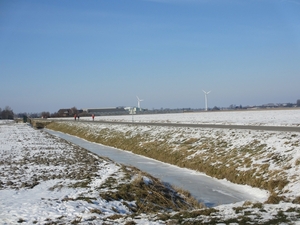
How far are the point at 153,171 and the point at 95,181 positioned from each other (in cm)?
720

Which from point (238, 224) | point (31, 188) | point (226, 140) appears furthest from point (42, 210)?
point (226, 140)

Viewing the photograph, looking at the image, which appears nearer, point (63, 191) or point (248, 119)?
point (63, 191)

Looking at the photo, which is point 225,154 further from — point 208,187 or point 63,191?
point 63,191

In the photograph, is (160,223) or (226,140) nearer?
(160,223)

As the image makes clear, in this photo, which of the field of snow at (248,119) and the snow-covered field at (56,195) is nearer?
the snow-covered field at (56,195)

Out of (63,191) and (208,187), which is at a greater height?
(63,191)

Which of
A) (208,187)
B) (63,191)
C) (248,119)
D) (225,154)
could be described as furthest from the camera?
(248,119)

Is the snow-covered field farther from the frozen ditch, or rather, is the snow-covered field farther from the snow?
the frozen ditch

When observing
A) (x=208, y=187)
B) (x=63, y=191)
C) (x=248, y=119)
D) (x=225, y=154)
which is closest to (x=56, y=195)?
(x=63, y=191)

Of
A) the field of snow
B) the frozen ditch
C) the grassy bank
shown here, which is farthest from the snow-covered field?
the field of snow

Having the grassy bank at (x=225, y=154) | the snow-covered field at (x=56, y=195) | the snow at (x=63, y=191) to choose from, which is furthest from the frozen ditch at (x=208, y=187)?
the snow-covered field at (x=56, y=195)

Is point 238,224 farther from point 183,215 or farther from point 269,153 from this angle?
point 269,153

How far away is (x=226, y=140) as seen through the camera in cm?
2520

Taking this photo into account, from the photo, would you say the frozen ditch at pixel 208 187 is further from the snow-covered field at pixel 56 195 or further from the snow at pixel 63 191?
the snow-covered field at pixel 56 195
